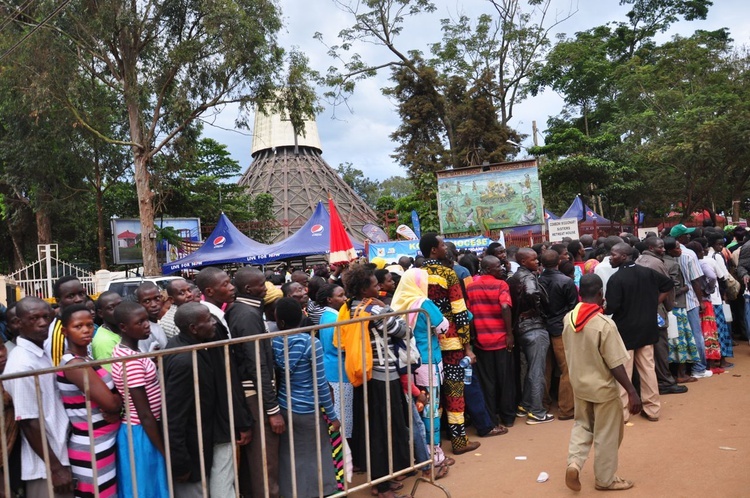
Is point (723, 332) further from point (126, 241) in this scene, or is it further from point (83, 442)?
point (126, 241)

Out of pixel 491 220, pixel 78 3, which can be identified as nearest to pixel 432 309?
pixel 78 3

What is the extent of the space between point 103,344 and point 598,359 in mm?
3311

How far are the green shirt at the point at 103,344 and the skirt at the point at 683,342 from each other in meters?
5.82

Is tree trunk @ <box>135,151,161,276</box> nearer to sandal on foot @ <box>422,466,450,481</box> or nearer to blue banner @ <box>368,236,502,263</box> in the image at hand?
blue banner @ <box>368,236,502,263</box>

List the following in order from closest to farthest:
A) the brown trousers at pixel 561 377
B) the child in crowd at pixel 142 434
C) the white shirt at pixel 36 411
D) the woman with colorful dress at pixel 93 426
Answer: the white shirt at pixel 36 411 → the woman with colorful dress at pixel 93 426 → the child in crowd at pixel 142 434 → the brown trousers at pixel 561 377

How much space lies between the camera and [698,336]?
6684mm

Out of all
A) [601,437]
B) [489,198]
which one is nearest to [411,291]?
[601,437]

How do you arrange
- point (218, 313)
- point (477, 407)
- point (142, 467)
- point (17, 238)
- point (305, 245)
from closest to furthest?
point (142, 467)
point (218, 313)
point (477, 407)
point (305, 245)
point (17, 238)

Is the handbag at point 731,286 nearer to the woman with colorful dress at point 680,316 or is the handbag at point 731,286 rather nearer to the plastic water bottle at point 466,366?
the woman with colorful dress at point 680,316

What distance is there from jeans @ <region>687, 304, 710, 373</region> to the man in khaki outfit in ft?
11.1

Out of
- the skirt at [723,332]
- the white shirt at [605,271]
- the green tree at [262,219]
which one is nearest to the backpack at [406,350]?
the white shirt at [605,271]

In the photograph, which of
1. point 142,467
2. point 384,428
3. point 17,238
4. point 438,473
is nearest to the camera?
point 142,467

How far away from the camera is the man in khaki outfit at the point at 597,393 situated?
3.85 meters

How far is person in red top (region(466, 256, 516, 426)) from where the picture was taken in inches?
215
